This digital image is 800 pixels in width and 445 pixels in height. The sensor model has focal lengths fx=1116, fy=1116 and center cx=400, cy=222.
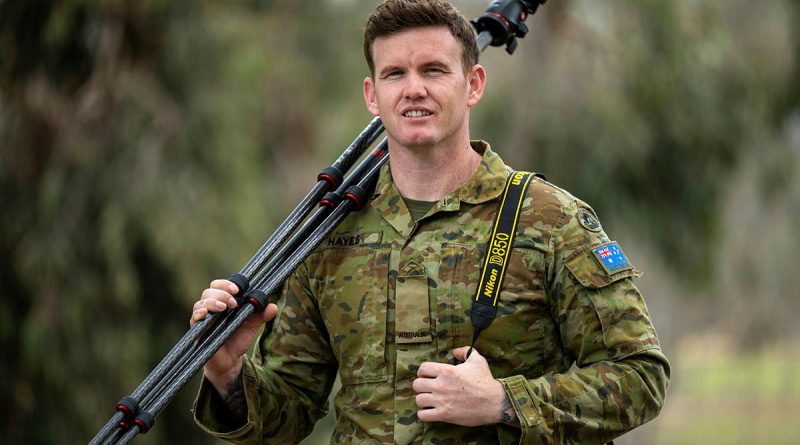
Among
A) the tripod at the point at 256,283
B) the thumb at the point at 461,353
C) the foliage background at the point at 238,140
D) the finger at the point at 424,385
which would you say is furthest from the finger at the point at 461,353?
the foliage background at the point at 238,140

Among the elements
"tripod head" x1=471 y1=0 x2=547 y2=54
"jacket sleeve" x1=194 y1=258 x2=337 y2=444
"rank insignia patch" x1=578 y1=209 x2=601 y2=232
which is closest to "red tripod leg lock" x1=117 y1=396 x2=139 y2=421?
"jacket sleeve" x1=194 y1=258 x2=337 y2=444

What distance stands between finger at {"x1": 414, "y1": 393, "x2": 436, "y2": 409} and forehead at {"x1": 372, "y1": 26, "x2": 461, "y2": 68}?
2.74ft

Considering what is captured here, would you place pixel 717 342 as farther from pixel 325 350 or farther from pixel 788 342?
pixel 325 350

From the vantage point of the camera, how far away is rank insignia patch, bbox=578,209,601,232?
2807 millimetres

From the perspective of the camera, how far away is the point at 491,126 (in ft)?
35.0

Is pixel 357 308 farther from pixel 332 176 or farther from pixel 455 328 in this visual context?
pixel 332 176

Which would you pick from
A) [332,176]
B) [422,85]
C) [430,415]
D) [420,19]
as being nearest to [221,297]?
[332,176]

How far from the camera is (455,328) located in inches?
110

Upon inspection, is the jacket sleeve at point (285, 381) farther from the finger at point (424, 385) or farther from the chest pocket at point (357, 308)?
the finger at point (424, 385)

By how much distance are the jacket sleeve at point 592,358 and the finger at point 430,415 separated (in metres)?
0.17

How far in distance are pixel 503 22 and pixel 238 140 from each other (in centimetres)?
545

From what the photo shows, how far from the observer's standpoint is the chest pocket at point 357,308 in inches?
113

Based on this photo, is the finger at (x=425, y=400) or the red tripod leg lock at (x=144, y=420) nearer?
the finger at (x=425, y=400)

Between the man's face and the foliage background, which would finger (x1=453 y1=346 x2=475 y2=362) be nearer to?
the man's face
